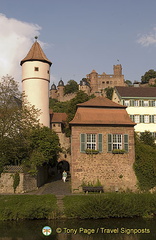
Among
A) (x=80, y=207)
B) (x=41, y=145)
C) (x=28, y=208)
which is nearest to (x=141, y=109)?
(x=41, y=145)

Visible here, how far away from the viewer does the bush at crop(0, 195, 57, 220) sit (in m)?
17.5

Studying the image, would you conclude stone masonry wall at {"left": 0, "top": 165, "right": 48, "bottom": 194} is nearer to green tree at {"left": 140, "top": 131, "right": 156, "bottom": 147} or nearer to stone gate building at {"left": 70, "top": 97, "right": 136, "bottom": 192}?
stone gate building at {"left": 70, "top": 97, "right": 136, "bottom": 192}

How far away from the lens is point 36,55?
35.1 metres

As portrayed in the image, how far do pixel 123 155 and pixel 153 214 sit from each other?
20.5 feet

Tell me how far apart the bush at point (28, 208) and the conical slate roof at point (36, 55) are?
66.8ft

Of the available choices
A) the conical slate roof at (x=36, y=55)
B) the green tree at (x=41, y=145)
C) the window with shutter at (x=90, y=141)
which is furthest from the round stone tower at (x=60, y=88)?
the window with shutter at (x=90, y=141)

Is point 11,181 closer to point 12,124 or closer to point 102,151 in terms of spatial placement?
point 12,124

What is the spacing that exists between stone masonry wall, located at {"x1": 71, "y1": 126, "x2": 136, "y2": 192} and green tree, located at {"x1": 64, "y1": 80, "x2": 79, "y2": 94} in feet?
282

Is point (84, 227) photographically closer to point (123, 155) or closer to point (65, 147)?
point (123, 155)

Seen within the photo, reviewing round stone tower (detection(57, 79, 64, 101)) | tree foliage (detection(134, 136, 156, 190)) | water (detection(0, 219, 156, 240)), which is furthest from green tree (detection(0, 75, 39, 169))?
round stone tower (detection(57, 79, 64, 101))

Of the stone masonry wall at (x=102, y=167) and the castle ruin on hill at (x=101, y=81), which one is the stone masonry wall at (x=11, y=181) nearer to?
the stone masonry wall at (x=102, y=167)

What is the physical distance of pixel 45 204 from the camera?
17.9 m

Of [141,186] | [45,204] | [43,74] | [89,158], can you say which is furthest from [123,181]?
[43,74]

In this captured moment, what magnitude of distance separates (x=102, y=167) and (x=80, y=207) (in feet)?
20.0
